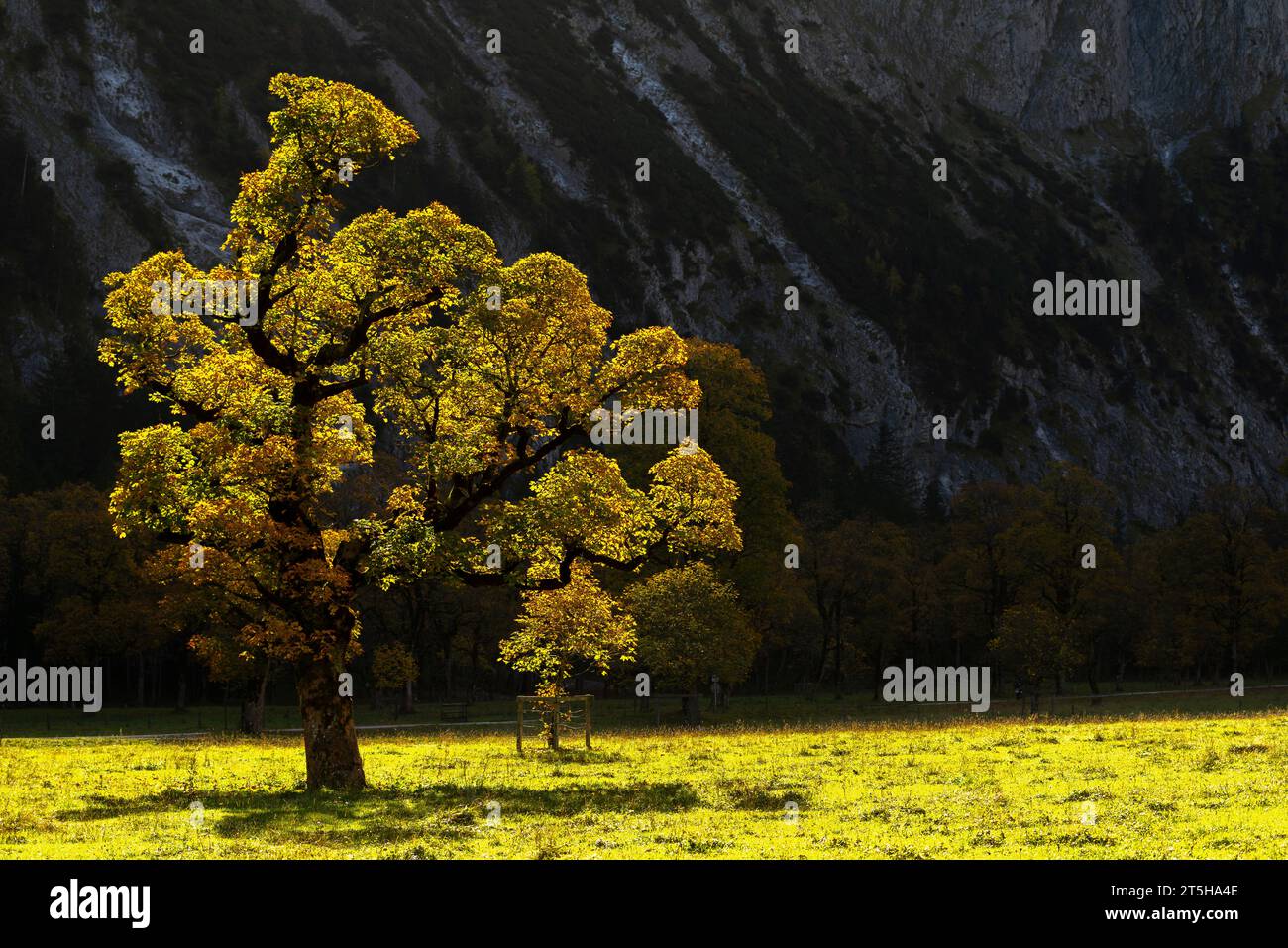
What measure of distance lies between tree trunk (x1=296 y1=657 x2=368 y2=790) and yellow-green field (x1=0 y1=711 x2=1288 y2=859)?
0.80 meters

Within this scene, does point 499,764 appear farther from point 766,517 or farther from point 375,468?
point 375,468

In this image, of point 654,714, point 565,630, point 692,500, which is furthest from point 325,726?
point 654,714

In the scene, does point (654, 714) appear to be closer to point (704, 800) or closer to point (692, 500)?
point (692, 500)

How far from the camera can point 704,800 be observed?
902 inches

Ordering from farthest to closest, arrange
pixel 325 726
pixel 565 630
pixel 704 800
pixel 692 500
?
pixel 565 630, pixel 692 500, pixel 325 726, pixel 704 800

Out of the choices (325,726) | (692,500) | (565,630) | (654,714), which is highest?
(692,500)

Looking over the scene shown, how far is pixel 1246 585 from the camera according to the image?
3610 inches

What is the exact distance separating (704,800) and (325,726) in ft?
28.2

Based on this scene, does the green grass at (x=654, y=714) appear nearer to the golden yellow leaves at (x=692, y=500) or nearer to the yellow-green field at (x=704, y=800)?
the yellow-green field at (x=704, y=800)

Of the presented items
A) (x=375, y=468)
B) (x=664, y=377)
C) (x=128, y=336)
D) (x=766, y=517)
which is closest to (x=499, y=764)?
(x=664, y=377)

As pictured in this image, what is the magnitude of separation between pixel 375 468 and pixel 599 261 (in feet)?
376

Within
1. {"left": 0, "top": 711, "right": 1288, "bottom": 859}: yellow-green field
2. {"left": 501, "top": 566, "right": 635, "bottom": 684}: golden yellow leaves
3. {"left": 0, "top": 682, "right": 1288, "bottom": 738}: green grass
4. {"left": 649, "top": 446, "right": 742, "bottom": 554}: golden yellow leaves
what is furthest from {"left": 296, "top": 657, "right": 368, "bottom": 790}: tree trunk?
{"left": 0, "top": 682, "right": 1288, "bottom": 738}: green grass

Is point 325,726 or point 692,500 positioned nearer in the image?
point 325,726

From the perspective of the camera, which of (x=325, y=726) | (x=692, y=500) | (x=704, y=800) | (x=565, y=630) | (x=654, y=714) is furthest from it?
(x=654, y=714)
